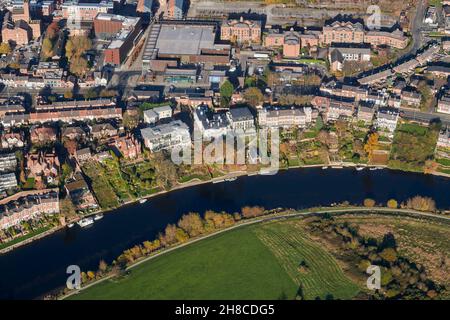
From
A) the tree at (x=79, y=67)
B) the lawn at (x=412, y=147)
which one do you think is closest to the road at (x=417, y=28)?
the lawn at (x=412, y=147)

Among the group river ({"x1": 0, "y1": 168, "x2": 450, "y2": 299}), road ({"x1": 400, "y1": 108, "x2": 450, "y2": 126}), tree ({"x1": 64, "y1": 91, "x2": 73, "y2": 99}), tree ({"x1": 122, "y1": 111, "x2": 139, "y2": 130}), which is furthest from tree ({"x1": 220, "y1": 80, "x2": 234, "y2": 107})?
road ({"x1": 400, "y1": 108, "x2": 450, "y2": 126})

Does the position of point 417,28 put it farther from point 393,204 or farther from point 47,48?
point 47,48

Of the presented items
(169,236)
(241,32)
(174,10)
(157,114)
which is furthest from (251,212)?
(174,10)

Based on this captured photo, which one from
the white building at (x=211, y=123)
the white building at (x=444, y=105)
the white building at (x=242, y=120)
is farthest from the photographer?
the white building at (x=444, y=105)

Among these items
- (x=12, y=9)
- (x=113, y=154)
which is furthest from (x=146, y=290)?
(x=12, y=9)

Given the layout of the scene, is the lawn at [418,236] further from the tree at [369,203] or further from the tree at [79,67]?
the tree at [79,67]
